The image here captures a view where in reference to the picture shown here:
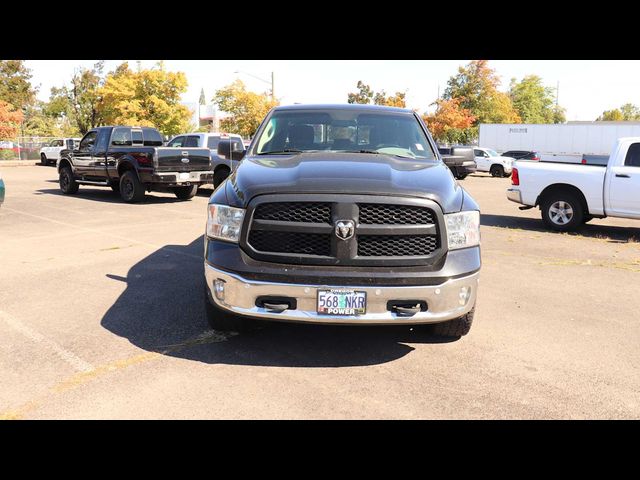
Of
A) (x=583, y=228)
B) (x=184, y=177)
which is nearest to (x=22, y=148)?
(x=184, y=177)

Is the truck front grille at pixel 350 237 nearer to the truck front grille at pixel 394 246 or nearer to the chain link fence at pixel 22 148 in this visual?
the truck front grille at pixel 394 246

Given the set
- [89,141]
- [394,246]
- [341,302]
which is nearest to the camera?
[341,302]

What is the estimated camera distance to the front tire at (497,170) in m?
32.4

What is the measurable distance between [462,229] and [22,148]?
→ 43.5 metres

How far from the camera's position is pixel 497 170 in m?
32.6

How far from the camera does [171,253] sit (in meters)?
7.81

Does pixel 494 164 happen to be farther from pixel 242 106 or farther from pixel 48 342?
pixel 48 342

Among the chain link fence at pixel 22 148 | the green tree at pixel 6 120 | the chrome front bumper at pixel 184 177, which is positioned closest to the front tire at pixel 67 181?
the chrome front bumper at pixel 184 177

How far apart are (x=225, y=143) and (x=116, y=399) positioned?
322 cm

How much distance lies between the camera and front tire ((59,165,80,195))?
16.0 meters

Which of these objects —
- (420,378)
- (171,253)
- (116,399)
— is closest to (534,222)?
(171,253)

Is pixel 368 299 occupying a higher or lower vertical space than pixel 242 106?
lower

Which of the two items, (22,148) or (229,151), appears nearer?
(229,151)
